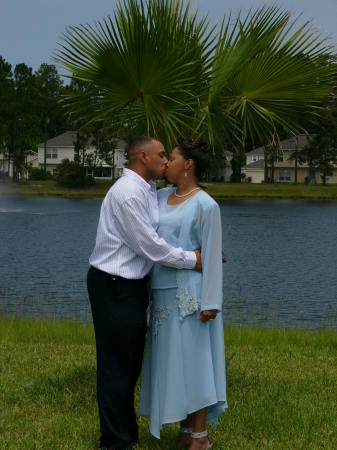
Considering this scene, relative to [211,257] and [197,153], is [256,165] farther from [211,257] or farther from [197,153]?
[211,257]

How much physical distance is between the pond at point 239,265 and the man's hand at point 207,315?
339 inches

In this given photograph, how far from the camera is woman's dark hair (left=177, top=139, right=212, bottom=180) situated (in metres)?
5.71

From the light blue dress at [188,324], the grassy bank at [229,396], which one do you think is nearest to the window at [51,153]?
the grassy bank at [229,396]

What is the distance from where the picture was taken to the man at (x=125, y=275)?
5406 mm

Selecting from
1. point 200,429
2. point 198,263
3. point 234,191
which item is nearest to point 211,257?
point 198,263

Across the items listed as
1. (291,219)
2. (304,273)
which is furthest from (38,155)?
(304,273)

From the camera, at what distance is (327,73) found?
7.55m

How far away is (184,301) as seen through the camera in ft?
17.9

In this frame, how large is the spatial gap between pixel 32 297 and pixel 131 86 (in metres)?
13.0

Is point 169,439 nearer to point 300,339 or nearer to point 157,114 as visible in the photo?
point 157,114

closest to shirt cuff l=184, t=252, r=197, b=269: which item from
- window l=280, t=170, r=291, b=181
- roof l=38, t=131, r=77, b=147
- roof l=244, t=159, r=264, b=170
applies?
roof l=244, t=159, r=264, b=170

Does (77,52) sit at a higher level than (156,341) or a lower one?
higher

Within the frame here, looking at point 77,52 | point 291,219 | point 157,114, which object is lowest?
point 291,219

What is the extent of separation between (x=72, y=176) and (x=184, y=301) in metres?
83.5
